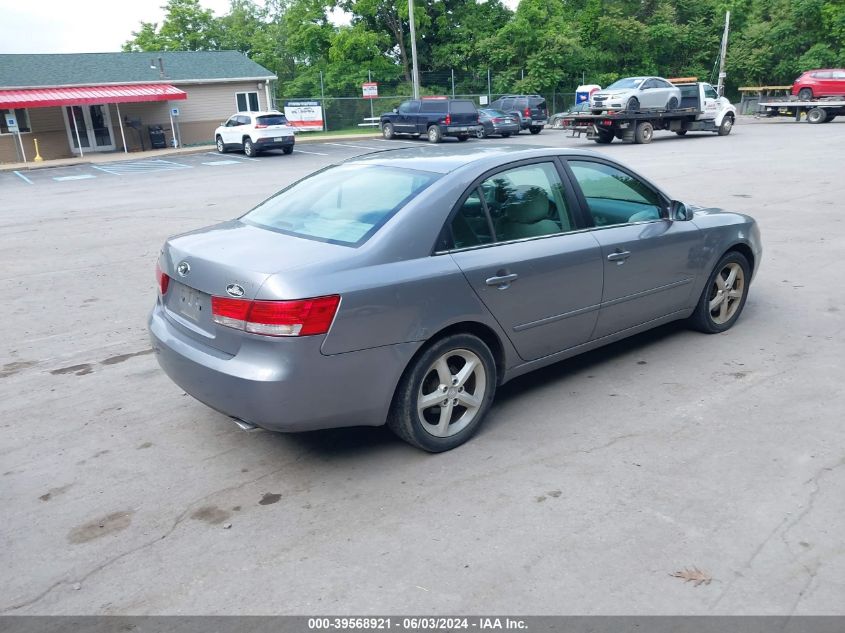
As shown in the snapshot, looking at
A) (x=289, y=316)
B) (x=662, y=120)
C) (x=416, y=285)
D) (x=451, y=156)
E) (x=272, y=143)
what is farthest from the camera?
(x=272, y=143)

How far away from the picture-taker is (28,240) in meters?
11.3

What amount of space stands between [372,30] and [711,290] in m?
48.4

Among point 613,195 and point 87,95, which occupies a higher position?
point 87,95

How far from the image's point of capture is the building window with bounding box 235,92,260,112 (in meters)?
37.6

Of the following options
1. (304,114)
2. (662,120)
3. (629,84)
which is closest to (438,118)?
(629,84)

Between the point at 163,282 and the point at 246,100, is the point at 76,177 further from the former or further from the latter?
the point at 163,282

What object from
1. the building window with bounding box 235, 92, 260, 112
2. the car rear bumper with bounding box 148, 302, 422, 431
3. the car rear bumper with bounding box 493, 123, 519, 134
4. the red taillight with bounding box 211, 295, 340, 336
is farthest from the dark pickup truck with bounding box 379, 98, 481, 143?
the red taillight with bounding box 211, 295, 340, 336

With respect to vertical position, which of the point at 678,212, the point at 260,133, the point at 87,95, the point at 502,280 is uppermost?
the point at 87,95

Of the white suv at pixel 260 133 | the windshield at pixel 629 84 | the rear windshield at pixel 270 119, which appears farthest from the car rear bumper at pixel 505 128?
the rear windshield at pixel 270 119

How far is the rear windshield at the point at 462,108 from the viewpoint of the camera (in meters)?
30.1

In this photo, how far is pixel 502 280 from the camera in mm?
4211

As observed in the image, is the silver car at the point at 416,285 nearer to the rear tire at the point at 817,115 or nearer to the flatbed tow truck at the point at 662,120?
the flatbed tow truck at the point at 662,120

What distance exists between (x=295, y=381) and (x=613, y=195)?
9.22ft

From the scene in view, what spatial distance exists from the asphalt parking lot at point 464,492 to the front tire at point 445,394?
5.7 inches
